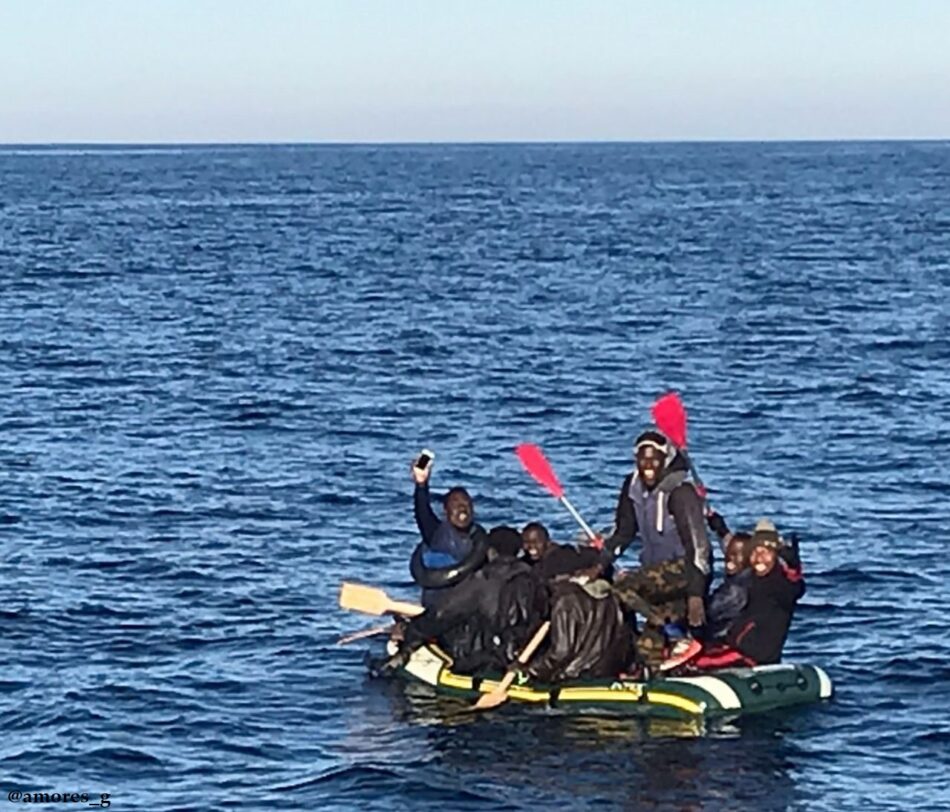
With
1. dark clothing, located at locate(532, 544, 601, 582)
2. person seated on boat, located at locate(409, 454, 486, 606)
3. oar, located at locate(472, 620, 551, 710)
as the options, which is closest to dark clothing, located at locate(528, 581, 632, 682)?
oar, located at locate(472, 620, 551, 710)

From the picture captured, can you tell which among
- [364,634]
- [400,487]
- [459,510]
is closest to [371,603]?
[364,634]

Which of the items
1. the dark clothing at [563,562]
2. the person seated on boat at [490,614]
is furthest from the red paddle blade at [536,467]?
the dark clothing at [563,562]

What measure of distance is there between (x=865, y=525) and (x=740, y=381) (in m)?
14.5

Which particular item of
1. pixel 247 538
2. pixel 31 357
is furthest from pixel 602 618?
pixel 31 357

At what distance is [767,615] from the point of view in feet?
76.4

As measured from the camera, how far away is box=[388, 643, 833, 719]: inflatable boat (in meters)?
22.5

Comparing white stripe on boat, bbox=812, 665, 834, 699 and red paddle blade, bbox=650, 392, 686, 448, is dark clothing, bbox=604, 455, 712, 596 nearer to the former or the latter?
red paddle blade, bbox=650, 392, 686, 448

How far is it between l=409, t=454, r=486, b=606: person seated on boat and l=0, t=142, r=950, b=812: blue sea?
1140mm

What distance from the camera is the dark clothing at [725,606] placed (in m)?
23.5

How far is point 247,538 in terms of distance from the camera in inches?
1238

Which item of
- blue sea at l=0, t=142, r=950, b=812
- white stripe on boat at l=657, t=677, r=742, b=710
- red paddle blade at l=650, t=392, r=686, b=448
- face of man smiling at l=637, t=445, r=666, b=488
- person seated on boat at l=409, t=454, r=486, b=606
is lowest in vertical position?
blue sea at l=0, t=142, r=950, b=812

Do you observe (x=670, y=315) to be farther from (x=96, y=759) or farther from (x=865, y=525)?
(x=96, y=759)

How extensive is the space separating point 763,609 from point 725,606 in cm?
51

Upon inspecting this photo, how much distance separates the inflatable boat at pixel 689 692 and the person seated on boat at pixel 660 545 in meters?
0.70
